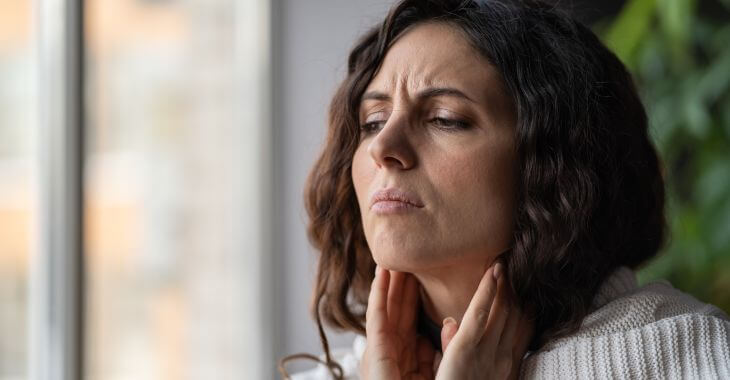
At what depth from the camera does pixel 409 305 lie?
4.22ft

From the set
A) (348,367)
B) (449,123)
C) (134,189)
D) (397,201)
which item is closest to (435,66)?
(449,123)

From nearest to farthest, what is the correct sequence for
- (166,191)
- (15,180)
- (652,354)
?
(652,354), (15,180), (166,191)

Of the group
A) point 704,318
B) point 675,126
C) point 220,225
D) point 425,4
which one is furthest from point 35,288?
point 675,126

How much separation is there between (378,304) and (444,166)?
0.28 metres

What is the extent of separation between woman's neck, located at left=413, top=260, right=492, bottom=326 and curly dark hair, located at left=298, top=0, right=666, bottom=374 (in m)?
0.06

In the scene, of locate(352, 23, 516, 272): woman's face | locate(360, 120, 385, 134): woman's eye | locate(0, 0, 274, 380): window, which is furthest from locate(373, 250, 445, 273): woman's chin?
locate(0, 0, 274, 380): window

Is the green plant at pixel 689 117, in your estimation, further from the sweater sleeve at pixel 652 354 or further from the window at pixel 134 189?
the window at pixel 134 189

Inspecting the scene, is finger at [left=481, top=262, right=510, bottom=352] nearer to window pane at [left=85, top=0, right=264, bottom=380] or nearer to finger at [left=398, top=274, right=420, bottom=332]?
finger at [left=398, top=274, right=420, bottom=332]

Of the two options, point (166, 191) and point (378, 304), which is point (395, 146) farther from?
point (166, 191)

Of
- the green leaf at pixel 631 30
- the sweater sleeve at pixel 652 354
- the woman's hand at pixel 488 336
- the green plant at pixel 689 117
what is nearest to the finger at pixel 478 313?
the woman's hand at pixel 488 336

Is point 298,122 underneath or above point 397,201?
underneath

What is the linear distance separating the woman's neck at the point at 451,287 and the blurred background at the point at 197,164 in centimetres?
63

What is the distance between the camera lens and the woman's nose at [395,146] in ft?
3.59

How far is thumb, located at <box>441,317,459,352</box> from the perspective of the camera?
1164 millimetres
